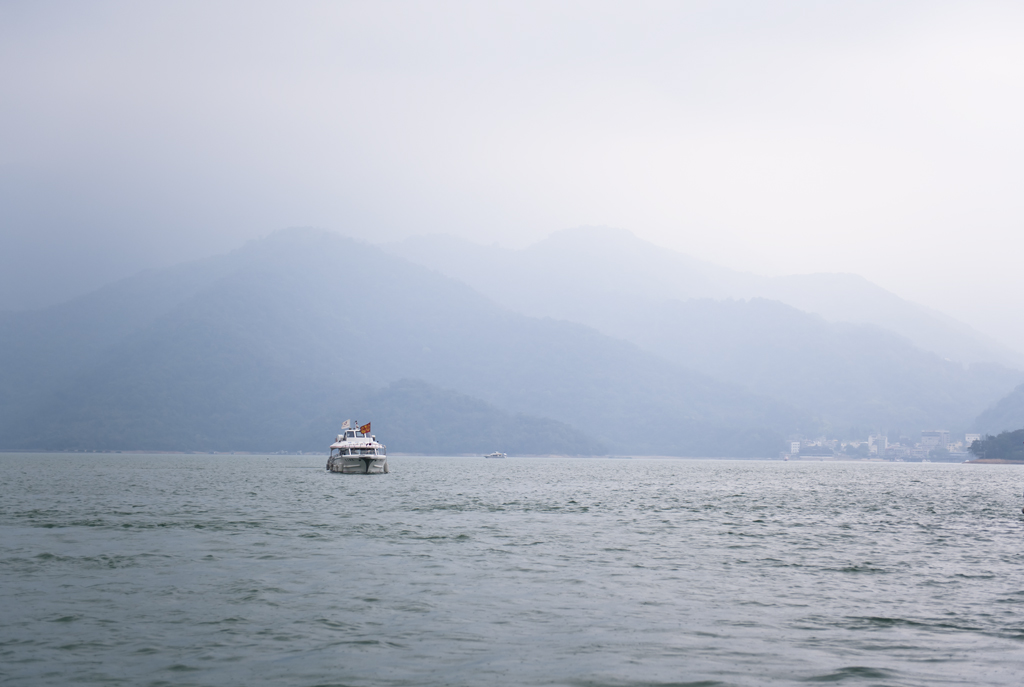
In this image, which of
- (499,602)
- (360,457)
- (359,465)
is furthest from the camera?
(359,465)

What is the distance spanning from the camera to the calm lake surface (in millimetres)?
19750

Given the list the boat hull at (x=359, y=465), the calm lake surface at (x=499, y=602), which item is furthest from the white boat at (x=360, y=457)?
the calm lake surface at (x=499, y=602)

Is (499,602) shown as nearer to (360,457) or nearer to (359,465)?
(360,457)

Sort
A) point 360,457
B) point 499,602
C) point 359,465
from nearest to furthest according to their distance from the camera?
point 499,602, point 360,457, point 359,465

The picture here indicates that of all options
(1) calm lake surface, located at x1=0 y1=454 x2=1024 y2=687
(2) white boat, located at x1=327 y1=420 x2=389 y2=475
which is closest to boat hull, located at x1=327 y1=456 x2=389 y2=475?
(2) white boat, located at x1=327 y1=420 x2=389 y2=475

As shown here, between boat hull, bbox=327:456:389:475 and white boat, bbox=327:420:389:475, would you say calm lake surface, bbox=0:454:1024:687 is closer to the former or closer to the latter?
boat hull, bbox=327:456:389:475

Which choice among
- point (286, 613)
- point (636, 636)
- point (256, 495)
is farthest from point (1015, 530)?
point (256, 495)

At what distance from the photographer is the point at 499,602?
27.7 metres

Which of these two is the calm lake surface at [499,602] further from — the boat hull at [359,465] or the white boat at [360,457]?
the white boat at [360,457]

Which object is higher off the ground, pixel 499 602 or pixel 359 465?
pixel 359 465

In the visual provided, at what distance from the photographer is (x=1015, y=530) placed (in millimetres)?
55438

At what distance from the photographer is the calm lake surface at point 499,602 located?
19750mm

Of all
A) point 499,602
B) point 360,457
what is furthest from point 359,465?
point 499,602

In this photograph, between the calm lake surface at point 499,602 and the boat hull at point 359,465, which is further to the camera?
the boat hull at point 359,465
